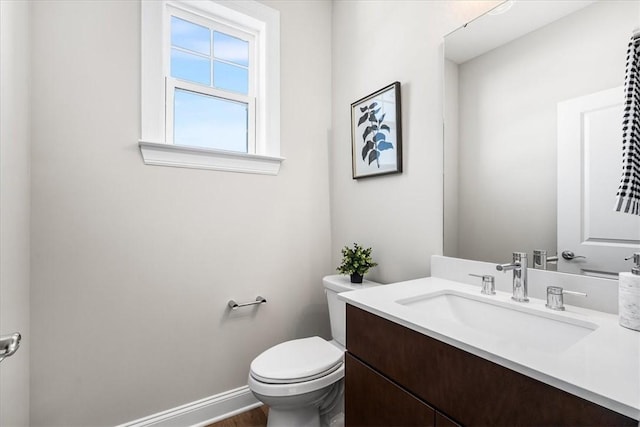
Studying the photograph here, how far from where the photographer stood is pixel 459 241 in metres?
1.25

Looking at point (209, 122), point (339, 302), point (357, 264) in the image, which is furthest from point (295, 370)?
point (209, 122)

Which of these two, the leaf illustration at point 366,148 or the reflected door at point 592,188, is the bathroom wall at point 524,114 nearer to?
the reflected door at point 592,188

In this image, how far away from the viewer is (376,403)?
34.2 inches

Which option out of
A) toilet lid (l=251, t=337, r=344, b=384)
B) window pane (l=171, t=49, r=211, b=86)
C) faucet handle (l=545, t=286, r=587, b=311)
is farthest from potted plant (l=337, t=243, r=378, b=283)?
window pane (l=171, t=49, r=211, b=86)

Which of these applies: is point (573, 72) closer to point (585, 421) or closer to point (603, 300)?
point (603, 300)

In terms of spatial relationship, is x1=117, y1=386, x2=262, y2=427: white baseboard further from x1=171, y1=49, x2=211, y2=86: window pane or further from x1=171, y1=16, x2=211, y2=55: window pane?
x1=171, y1=16, x2=211, y2=55: window pane

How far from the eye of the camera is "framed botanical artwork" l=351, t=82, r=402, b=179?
1510 mm

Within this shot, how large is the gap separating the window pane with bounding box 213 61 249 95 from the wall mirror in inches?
46.1

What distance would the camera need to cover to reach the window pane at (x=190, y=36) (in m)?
1.64

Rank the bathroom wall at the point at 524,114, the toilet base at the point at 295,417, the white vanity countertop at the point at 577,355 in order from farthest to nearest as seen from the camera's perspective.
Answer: the toilet base at the point at 295,417 → the bathroom wall at the point at 524,114 → the white vanity countertop at the point at 577,355

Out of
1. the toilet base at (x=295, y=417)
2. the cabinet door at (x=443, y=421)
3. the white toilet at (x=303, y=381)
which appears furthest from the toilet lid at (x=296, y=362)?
the cabinet door at (x=443, y=421)

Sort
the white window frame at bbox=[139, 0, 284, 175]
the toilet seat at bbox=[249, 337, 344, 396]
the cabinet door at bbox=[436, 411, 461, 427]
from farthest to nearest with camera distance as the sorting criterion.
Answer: the white window frame at bbox=[139, 0, 284, 175] < the toilet seat at bbox=[249, 337, 344, 396] < the cabinet door at bbox=[436, 411, 461, 427]

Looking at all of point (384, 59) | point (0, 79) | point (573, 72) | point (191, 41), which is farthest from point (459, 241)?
point (191, 41)

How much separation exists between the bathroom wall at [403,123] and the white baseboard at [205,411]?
0.99 m
